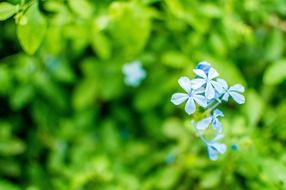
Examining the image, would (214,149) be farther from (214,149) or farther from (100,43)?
(100,43)

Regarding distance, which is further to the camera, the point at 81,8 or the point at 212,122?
the point at 81,8

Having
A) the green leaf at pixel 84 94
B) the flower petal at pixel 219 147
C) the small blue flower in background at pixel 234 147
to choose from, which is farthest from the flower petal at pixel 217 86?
the green leaf at pixel 84 94

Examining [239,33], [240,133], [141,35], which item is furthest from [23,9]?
[239,33]

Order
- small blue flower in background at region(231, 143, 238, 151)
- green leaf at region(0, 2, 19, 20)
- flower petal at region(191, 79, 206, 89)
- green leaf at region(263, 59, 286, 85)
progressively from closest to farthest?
flower petal at region(191, 79, 206, 89) → green leaf at region(0, 2, 19, 20) → small blue flower in background at region(231, 143, 238, 151) → green leaf at region(263, 59, 286, 85)

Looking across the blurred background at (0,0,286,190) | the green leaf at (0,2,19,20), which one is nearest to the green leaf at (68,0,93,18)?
the blurred background at (0,0,286,190)

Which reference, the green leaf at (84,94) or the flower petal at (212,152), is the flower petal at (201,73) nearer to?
the flower petal at (212,152)

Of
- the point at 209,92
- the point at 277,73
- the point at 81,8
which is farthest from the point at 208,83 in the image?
the point at 81,8

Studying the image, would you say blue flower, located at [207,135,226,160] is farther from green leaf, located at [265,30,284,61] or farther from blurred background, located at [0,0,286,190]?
green leaf, located at [265,30,284,61]
